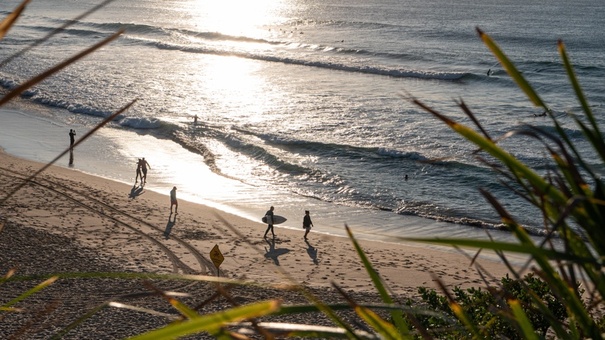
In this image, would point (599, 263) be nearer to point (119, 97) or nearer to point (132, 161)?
point (132, 161)

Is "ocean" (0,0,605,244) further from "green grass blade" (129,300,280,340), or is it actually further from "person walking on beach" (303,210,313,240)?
"person walking on beach" (303,210,313,240)

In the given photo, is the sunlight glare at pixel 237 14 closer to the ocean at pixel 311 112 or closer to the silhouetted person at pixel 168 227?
the ocean at pixel 311 112

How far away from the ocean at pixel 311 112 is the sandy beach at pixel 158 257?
1305 mm

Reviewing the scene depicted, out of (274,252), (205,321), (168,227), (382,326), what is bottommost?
(168,227)

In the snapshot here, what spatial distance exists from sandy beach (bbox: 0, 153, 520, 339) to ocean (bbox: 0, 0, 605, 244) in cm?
131

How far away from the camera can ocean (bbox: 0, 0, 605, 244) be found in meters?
21.1

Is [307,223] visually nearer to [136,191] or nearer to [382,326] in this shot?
Result: [136,191]

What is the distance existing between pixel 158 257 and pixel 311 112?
62.7ft

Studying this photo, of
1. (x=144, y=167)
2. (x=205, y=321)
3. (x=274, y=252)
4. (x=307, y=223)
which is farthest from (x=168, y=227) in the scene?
(x=205, y=321)

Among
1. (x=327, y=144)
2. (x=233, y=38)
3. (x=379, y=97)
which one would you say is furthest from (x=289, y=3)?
(x=327, y=144)

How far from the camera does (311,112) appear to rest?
111 feet

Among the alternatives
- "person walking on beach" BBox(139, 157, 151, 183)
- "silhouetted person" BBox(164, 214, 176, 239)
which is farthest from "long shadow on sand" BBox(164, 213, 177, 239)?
"person walking on beach" BBox(139, 157, 151, 183)

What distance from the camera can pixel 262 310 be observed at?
2.84 ft

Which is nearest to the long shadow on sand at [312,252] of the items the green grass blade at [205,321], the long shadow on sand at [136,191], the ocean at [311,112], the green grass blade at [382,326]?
the ocean at [311,112]
